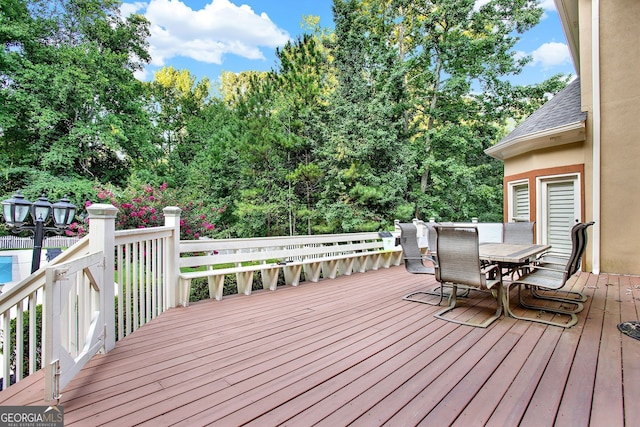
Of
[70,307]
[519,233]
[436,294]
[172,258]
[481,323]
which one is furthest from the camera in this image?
[519,233]

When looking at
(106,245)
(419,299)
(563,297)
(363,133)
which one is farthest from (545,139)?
(106,245)

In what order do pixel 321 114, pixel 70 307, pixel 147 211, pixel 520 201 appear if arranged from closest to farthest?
pixel 70 307, pixel 147 211, pixel 520 201, pixel 321 114

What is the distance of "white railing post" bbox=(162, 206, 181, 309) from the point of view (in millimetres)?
3652

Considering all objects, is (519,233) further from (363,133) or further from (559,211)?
(363,133)

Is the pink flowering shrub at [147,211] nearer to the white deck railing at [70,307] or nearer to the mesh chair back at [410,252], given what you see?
the white deck railing at [70,307]

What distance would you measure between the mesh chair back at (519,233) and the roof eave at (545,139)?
2385mm

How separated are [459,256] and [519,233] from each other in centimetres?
260

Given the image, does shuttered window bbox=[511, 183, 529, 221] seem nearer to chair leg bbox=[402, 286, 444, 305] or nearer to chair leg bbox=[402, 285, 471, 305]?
chair leg bbox=[402, 285, 471, 305]

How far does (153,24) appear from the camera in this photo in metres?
16.4

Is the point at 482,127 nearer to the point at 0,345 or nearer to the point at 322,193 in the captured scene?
the point at 322,193

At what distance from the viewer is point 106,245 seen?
2453mm

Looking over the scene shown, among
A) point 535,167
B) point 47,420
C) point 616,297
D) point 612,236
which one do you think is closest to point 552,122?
point 535,167

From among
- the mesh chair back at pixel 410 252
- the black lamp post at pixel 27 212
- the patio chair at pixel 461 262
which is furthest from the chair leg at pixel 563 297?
the black lamp post at pixel 27 212

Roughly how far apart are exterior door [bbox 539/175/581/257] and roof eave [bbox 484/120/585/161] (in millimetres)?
739
